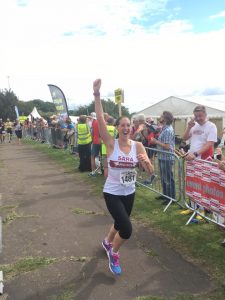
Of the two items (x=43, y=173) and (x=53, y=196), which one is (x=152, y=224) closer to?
(x=53, y=196)

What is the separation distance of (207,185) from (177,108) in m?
21.1

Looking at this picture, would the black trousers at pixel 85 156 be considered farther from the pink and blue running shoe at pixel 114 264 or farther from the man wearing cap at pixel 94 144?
the pink and blue running shoe at pixel 114 264

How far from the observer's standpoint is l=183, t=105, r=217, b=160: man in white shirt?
602cm

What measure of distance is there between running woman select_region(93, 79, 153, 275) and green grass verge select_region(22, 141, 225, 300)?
33.1 inches

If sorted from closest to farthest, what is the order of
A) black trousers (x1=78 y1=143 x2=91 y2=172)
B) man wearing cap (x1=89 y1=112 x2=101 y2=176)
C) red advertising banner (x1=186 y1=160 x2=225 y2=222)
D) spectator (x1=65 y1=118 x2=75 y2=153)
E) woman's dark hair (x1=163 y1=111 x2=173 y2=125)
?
red advertising banner (x1=186 y1=160 x2=225 y2=222) < woman's dark hair (x1=163 y1=111 x2=173 y2=125) < man wearing cap (x1=89 y1=112 x2=101 y2=176) < black trousers (x1=78 y1=143 x2=91 y2=172) < spectator (x1=65 y1=118 x2=75 y2=153)

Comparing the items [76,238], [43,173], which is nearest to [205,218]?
[76,238]

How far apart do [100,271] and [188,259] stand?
1.23 m

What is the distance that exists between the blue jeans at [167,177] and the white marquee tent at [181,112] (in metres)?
16.7

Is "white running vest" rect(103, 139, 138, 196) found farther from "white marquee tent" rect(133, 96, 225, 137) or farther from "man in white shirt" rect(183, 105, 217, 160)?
"white marquee tent" rect(133, 96, 225, 137)

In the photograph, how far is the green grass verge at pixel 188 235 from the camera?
4422 mm

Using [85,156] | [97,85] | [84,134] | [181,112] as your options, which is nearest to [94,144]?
[84,134]

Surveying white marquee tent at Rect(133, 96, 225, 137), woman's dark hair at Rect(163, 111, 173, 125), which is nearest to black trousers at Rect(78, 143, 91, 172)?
woman's dark hair at Rect(163, 111, 173, 125)

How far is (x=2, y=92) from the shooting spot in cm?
7438

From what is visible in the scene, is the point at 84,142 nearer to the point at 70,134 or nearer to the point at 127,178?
the point at 70,134
